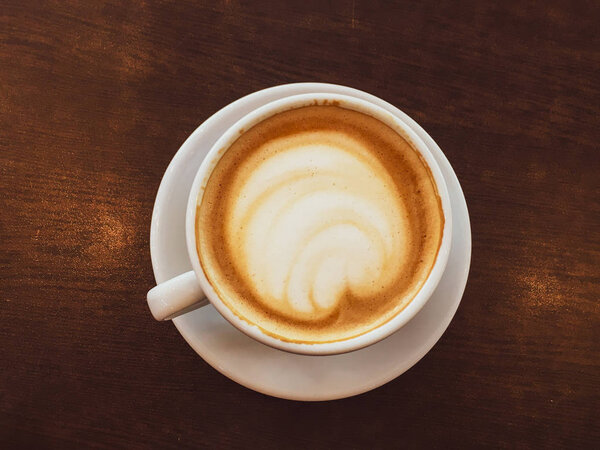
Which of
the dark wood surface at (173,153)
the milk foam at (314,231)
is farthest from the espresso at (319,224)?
the dark wood surface at (173,153)

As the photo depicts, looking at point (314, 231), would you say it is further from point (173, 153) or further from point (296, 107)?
point (173, 153)

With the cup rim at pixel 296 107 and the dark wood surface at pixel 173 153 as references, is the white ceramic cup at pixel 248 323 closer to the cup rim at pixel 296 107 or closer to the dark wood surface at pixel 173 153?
the cup rim at pixel 296 107

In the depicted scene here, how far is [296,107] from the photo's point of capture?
2.85 feet

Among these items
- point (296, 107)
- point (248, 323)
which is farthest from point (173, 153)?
point (248, 323)

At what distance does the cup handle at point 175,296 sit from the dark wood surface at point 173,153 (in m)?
0.26

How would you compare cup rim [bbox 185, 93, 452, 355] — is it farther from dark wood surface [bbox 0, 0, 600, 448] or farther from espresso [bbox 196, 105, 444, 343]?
dark wood surface [bbox 0, 0, 600, 448]

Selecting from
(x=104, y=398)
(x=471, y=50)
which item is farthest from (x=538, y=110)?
(x=104, y=398)

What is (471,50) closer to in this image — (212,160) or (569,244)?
(569,244)

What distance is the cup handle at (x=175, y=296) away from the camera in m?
0.80

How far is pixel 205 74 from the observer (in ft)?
3.48

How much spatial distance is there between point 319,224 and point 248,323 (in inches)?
8.0

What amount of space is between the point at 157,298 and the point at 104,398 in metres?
0.40

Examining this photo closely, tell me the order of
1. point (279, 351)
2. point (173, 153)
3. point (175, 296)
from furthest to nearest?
point (173, 153) → point (279, 351) → point (175, 296)

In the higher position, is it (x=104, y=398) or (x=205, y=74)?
(x=205, y=74)
